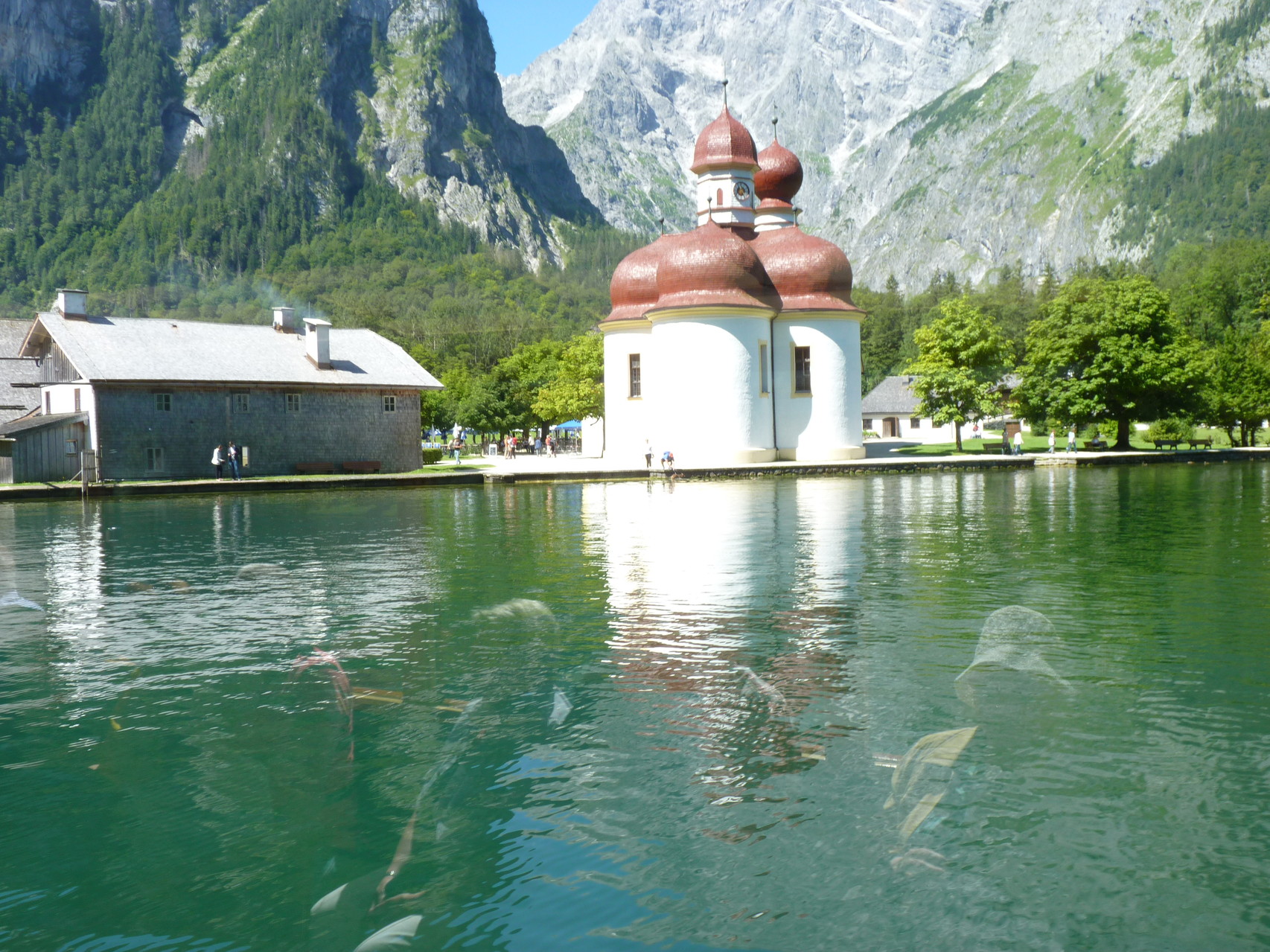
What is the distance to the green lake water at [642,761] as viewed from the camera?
18.9 ft

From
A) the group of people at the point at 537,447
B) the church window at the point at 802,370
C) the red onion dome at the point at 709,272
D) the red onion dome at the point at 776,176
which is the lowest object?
the group of people at the point at 537,447

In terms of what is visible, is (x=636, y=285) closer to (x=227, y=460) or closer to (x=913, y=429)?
(x=227, y=460)

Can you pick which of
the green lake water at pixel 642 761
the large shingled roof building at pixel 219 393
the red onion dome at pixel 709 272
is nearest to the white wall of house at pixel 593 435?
the large shingled roof building at pixel 219 393

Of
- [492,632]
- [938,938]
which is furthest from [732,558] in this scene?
[938,938]

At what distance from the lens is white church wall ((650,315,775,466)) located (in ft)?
174

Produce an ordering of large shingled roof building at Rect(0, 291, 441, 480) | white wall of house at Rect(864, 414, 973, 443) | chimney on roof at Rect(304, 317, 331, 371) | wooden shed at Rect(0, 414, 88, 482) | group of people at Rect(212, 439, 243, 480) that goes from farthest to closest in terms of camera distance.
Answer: white wall of house at Rect(864, 414, 973, 443) → chimney on roof at Rect(304, 317, 331, 371) → large shingled roof building at Rect(0, 291, 441, 480) → group of people at Rect(212, 439, 243, 480) → wooden shed at Rect(0, 414, 88, 482)

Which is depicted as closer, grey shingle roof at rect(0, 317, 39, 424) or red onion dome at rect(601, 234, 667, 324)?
grey shingle roof at rect(0, 317, 39, 424)

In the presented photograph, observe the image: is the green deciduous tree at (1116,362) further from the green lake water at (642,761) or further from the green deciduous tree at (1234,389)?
the green lake water at (642,761)

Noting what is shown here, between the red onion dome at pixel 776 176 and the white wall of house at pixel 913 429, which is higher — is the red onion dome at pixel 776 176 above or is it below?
above

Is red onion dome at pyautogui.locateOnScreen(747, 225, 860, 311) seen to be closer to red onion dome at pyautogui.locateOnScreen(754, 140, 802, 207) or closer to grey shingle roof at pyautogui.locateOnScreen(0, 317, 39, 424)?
red onion dome at pyautogui.locateOnScreen(754, 140, 802, 207)

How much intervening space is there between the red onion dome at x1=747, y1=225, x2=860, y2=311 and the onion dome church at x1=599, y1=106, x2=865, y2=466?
0.20 feet

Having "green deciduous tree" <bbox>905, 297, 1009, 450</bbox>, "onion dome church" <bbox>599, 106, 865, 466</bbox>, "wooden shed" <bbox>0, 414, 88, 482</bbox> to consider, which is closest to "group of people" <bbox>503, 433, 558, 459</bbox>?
"onion dome church" <bbox>599, 106, 865, 466</bbox>

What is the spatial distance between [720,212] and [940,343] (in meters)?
16.6

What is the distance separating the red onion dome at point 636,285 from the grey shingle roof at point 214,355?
432 inches
